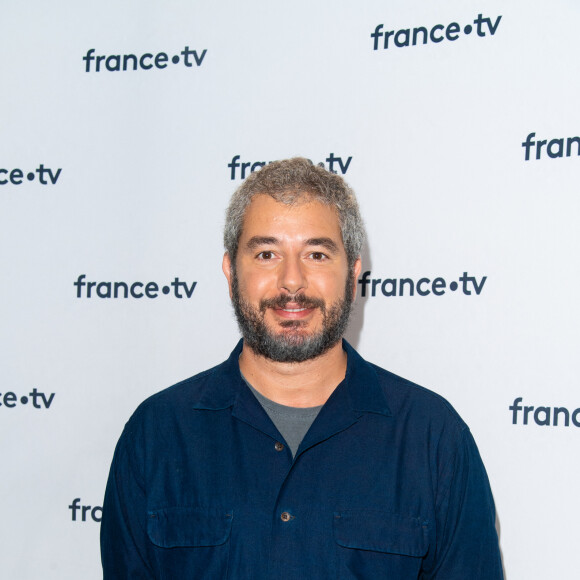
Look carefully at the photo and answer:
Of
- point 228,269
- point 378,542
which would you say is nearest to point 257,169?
point 228,269

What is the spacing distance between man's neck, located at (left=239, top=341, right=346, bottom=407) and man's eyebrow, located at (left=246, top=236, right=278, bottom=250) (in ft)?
0.92

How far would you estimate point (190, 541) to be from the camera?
1.74 m

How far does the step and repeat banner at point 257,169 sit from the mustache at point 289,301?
614 mm

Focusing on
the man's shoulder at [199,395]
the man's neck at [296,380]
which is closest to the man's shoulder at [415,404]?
the man's neck at [296,380]

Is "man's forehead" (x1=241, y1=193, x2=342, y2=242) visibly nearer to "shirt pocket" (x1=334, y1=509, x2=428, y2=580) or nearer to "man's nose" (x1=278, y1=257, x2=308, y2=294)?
"man's nose" (x1=278, y1=257, x2=308, y2=294)

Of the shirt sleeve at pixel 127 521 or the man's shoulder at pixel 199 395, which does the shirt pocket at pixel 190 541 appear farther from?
the man's shoulder at pixel 199 395

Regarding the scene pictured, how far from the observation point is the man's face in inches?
72.0

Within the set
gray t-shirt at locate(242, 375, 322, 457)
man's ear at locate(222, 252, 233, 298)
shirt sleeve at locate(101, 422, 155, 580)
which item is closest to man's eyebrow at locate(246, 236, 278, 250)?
man's ear at locate(222, 252, 233, 298)

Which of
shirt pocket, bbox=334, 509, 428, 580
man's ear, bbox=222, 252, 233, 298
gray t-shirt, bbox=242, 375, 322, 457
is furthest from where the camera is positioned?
man's ear, bbox=222, 252, 233, 298

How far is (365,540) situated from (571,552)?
0.81 metres

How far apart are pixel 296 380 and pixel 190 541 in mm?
470

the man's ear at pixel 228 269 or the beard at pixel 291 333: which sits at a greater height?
the man's ear at pixel 228 269

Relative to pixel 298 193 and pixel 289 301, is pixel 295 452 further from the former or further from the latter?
pixel 298 193

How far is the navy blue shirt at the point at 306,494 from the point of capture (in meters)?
1.70
